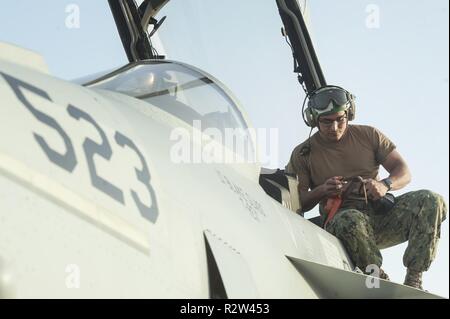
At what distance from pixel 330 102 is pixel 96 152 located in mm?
3872

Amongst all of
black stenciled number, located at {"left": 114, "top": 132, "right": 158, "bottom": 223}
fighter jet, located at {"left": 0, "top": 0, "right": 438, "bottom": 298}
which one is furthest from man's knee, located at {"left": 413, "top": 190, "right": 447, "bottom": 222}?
black stenciled number, located at {"left": 114, "top": 132, "right": 158, "bottom": 223}

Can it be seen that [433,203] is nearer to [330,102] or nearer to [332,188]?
[332,188]

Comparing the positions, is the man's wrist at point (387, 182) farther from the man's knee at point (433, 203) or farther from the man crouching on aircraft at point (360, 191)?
the man's knee at point (433, 203)

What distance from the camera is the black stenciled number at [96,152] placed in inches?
91.0

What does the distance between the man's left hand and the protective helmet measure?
0.79 m

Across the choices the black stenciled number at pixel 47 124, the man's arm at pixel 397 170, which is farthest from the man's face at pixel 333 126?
the black stenciled number at pixel 47 124

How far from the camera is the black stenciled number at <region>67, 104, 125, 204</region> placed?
7.59 ft

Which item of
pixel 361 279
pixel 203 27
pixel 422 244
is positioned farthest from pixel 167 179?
pixel 203 27

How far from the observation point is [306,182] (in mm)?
6160

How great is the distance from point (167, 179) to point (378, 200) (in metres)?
3.10

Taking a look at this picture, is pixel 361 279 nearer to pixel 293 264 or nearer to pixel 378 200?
pixel 293 264

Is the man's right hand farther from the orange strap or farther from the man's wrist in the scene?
the man's wrist
